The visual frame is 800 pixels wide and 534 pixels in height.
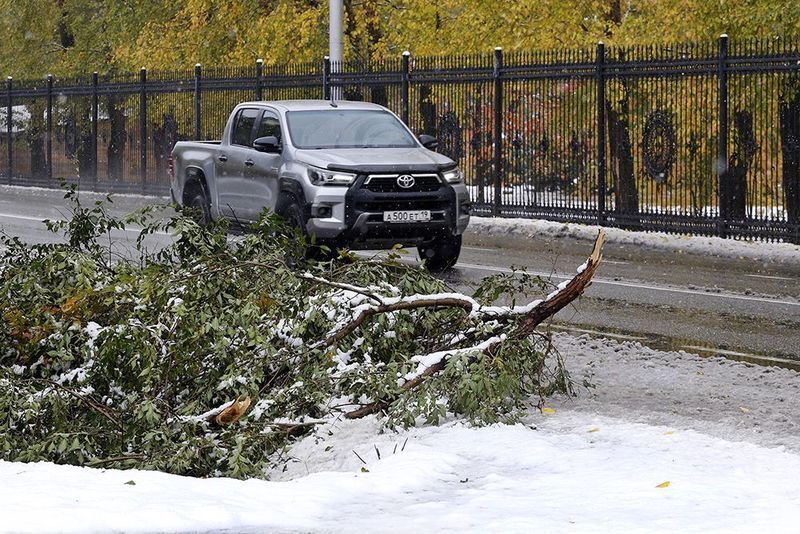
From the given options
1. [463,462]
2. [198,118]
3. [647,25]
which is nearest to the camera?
[463,462]

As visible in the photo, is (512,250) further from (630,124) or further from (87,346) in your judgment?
(87,346)

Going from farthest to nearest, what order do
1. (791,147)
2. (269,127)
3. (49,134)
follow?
(49,134), (791,147), (269,127)

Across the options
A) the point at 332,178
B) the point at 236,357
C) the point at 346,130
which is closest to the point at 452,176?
the point at 332,178

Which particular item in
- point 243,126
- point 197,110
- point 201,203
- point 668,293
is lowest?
point 668,293

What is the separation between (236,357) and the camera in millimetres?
7684

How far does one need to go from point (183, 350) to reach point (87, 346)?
1.82ft

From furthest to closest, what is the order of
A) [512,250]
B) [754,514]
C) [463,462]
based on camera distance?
[512,250], [463,462], [754,514]

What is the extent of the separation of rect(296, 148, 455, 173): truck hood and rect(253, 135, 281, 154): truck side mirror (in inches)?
13.0

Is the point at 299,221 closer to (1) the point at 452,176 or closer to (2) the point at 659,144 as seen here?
(1) the point at 452,176

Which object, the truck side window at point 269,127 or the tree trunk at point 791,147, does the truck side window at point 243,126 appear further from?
the tree trunk at point 791,147

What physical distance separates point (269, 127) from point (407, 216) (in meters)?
2.64

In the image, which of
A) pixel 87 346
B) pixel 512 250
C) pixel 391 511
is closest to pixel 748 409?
pixel 391 511

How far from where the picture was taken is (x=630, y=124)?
2106cm

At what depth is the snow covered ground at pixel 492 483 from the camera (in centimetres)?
537
